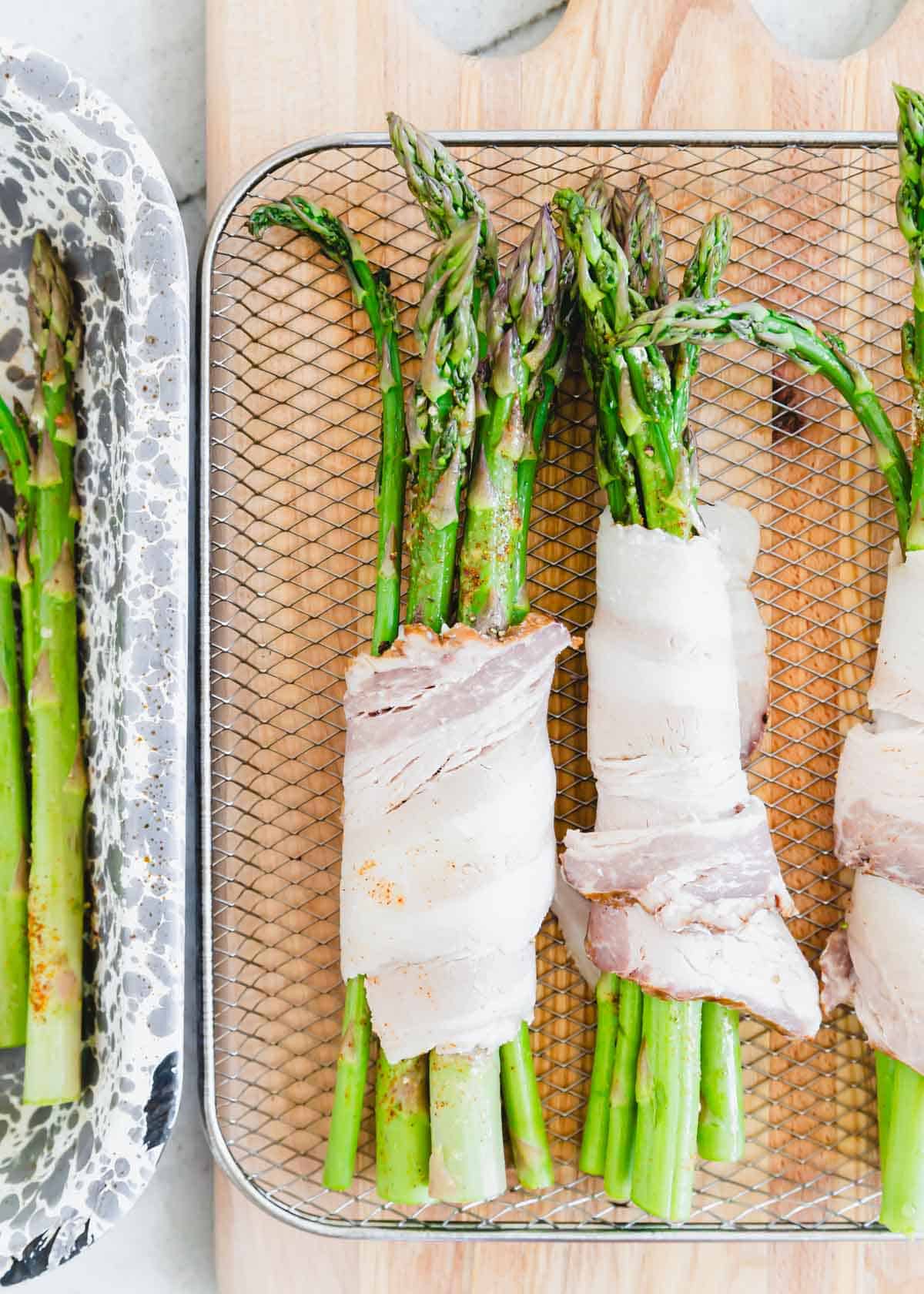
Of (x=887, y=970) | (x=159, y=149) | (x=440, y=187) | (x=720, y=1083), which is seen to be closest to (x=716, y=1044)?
(x=720, y=1083)

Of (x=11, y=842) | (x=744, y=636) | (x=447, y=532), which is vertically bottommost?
(x=11, y=842)

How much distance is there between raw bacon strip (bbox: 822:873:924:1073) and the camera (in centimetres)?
108

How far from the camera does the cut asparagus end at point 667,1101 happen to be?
1.08 meters

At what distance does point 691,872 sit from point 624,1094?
0.25 m

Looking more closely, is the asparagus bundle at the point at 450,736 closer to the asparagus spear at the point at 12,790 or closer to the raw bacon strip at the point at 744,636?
the raw bacon strip at the point at 744,636

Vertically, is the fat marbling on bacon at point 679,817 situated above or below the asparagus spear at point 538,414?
below

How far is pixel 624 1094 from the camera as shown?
A: 1108 mm

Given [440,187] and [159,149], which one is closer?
[440,187]

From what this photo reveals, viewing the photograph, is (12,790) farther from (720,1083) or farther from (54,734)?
(720,1083)

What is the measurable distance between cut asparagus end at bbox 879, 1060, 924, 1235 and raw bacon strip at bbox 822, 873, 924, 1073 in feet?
0.13

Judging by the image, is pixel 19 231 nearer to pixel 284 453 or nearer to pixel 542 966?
pixel 284 453

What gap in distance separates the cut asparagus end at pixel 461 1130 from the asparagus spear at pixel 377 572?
38 mm

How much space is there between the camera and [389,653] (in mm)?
1084

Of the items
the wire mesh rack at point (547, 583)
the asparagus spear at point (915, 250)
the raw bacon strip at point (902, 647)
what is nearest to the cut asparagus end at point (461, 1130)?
the wire mesh rack at point (547, 583)
